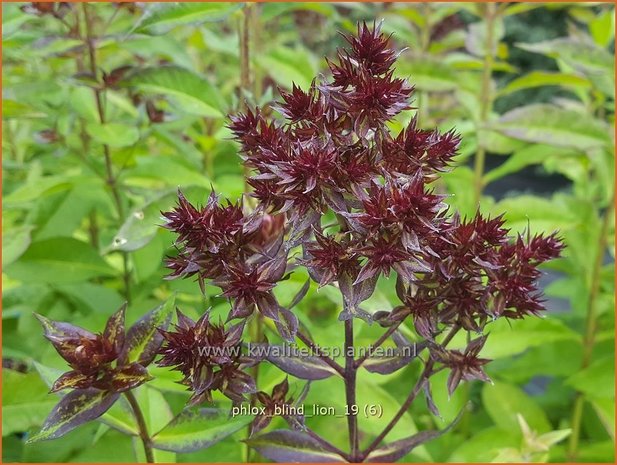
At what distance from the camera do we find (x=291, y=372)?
91 cm

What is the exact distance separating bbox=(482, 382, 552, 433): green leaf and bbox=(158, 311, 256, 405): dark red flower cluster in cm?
101

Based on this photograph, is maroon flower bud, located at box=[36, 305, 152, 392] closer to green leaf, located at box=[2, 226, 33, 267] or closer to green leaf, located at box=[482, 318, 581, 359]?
green leaf, located at box=[2, 226, 33, 267]

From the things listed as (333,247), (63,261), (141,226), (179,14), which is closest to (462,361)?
(333,247)

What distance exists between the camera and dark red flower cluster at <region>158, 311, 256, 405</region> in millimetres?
795

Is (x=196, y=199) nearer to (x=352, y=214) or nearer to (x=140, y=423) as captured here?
(x=140, y=423)

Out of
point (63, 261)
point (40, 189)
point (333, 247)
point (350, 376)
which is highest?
point (40, 189)

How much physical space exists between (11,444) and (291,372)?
3.44ft

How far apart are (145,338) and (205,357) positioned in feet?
0.47

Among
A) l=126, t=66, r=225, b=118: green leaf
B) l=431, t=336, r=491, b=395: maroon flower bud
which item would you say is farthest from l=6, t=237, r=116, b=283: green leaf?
l=431, t=336, r=491, b=395: maroon flower bud

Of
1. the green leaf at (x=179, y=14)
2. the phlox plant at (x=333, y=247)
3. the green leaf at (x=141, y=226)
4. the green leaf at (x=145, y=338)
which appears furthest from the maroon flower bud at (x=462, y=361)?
the green leaf at (x=179, y=14)

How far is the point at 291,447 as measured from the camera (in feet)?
3.29

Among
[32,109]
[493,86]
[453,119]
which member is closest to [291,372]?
[32,109]

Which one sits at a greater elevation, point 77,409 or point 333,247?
point 333,247

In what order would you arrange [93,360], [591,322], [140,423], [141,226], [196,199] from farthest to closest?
[591,322], [196,199], [141,226], [140,423], [93,360]
